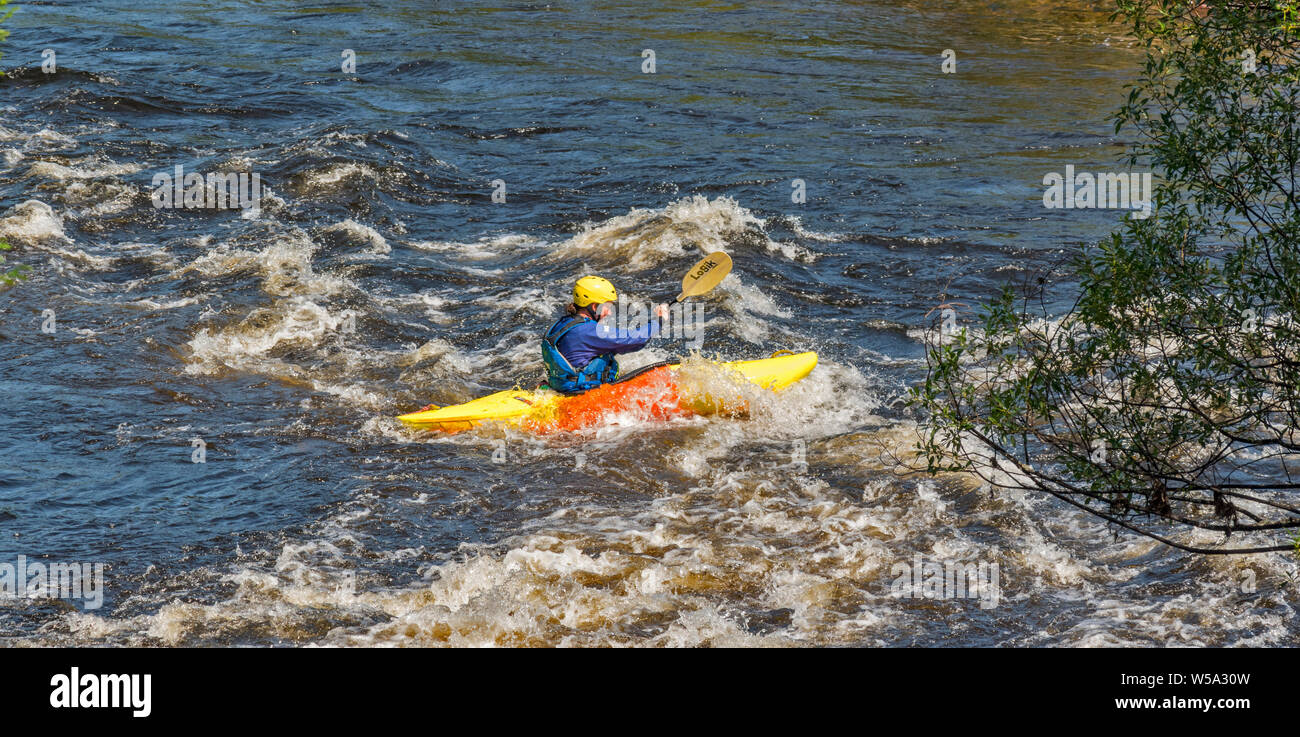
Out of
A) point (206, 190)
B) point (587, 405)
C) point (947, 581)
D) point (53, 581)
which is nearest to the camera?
point (53, 581)

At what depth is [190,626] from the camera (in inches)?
300

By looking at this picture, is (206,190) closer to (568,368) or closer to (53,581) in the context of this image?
(568,368)

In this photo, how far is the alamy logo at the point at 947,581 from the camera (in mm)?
8188

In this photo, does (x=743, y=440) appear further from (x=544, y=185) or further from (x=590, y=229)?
(x=544, y=185)

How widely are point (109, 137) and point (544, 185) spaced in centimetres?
696

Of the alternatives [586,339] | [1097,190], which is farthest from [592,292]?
[1097,190]

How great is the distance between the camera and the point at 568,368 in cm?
1045

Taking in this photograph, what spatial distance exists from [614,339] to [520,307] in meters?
3.74

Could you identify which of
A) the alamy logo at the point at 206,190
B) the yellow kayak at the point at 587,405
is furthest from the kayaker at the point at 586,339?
the alamy logo at the point at 206,190

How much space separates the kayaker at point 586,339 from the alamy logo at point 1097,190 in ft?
28.3

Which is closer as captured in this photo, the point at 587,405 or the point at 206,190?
the point at 587,405

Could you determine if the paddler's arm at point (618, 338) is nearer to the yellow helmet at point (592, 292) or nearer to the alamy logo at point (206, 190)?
the yellow helmet at point (592, 292)

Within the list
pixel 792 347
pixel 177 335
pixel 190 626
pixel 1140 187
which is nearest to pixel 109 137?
pixel 177 335

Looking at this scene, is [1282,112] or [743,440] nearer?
[1282,112]
